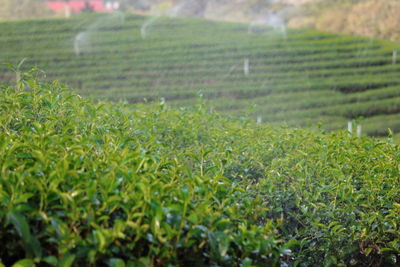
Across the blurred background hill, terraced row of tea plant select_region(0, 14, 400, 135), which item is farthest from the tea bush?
the blurred background hill

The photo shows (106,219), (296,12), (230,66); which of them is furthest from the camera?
(296,12)

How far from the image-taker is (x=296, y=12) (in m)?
6.33

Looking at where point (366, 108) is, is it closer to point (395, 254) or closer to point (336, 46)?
point (336, 46)

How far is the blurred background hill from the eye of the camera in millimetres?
5383

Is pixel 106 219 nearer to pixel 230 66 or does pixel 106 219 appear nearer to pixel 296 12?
pixel 230 66

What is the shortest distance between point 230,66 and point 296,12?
1.42 meters

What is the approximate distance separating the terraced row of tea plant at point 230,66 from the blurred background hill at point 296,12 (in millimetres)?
140

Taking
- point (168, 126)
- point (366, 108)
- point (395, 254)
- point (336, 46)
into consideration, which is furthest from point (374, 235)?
point (336, 46)

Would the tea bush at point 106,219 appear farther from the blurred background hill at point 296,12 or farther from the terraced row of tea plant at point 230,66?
the blurred background hill at point 296,12

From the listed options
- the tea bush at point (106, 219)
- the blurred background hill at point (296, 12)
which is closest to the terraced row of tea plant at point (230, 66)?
the blurred background hill at point (296, 12)

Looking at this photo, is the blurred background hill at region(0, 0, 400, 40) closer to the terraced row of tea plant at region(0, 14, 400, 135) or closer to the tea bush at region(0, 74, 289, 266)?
the terraced row of tea plant at region(0, 14, 400, 135)

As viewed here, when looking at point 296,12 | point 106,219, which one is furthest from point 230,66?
point 106,219

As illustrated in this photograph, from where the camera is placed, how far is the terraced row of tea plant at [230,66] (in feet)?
15.6

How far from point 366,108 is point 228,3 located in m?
3.00
